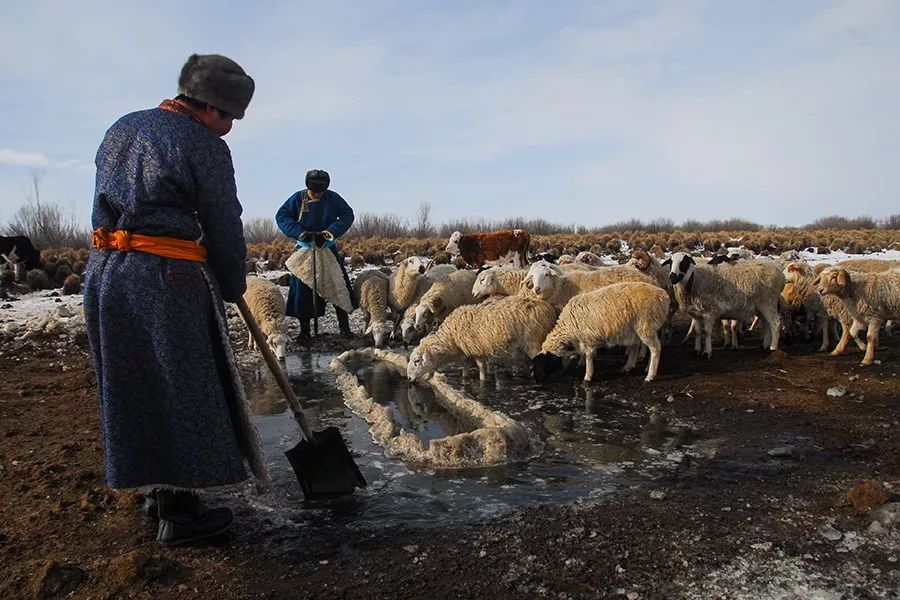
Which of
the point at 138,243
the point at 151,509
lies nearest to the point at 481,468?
the point at 151,509

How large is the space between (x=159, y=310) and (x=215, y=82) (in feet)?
3.96

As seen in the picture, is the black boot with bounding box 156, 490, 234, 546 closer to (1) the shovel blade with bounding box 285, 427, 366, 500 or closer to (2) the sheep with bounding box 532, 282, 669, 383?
(1) the shovel blade with bounding box 285, 427, 366, 500

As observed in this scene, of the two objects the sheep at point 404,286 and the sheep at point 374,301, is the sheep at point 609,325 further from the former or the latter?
the sheep at point 404,286

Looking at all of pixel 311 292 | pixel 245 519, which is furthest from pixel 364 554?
pixel 311 292

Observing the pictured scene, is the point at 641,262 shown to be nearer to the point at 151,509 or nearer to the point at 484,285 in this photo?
the point at 484,285

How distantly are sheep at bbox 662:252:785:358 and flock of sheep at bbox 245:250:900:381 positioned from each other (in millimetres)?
14

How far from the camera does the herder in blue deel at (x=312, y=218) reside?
10.6 metres

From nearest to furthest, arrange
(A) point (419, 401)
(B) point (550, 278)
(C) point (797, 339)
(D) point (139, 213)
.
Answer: (D) point (139, 213) < (A) point (419, 401) < (B) point (550, 278) < (C) point (797, 339)

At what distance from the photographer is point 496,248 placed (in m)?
18.7

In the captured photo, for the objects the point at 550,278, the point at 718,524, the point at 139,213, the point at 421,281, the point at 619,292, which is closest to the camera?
the point at 139,213

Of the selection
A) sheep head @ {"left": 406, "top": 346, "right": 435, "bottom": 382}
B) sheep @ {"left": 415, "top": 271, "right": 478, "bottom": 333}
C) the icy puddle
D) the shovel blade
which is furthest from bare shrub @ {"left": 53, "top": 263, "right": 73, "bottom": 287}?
the shovel blade

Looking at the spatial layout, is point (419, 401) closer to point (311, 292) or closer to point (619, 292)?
point (619, 292)

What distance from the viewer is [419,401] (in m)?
7.25

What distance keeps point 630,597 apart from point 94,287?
9.72 ft
